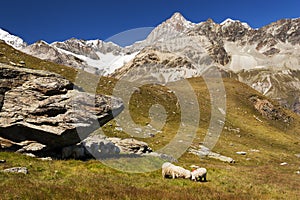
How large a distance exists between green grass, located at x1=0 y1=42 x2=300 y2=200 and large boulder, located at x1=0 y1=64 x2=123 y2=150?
217 centimetres

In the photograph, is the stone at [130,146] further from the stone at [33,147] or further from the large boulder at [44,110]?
the stone at [33,147]

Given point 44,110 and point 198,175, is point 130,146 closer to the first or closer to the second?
point 198,175

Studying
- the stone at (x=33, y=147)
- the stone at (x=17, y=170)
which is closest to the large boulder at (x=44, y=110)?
the stone at (x=33, y=147)

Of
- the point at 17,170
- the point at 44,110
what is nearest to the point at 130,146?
the point at 44,110

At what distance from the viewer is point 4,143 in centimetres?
2219

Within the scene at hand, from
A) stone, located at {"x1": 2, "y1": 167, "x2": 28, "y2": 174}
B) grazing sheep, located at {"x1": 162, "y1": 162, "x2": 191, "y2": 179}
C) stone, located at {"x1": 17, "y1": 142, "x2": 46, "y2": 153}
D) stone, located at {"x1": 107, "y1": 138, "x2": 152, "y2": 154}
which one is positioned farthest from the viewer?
stone, located at {"x1": 107, "y1": 138, "x2": 152, "y2": 154}

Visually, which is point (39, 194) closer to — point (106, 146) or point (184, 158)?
point (106, 146)

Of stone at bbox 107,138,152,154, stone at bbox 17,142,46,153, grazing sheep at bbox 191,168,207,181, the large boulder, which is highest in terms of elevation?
the large boulder

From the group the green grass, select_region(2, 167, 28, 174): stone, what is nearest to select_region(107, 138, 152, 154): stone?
the green grass

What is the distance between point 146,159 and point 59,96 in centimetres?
925

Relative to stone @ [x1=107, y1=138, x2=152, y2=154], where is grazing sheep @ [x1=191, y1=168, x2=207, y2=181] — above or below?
below

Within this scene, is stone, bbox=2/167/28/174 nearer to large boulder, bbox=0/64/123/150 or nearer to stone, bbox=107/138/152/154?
large boulder, bbox=0/64/123/150

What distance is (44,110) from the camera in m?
23.2

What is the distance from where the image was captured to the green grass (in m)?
14.8
